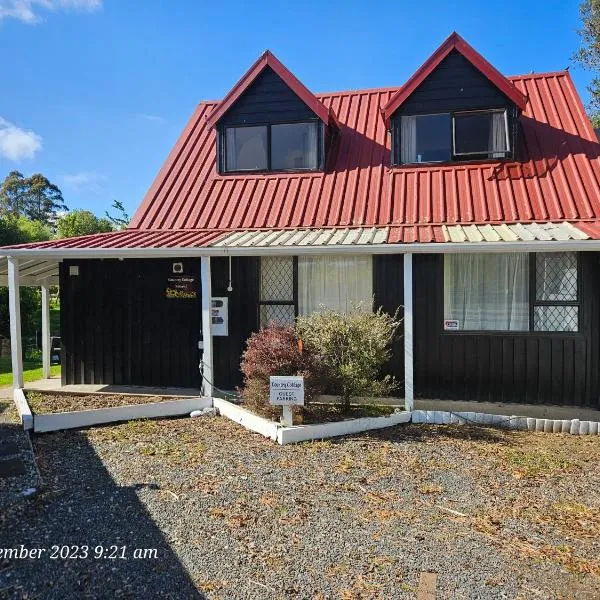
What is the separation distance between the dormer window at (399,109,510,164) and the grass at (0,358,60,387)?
9.59 meters

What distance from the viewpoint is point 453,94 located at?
35.0 ft

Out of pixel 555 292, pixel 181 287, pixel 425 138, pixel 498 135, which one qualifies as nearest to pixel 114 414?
pixel 181 287

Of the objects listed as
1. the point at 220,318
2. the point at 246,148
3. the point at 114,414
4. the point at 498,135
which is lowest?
the point at 114,414

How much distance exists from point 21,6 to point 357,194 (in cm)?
878

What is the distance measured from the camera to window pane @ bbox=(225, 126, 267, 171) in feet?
37.8

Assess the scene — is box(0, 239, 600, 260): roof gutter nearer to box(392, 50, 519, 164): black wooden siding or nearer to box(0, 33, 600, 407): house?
box(0, 33, 600, 407): house

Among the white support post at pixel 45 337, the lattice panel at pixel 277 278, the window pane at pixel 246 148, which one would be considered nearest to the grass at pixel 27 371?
the white support post at pixel 45 337

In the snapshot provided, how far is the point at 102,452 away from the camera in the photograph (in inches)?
249

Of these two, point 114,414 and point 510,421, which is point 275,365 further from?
point 510,421

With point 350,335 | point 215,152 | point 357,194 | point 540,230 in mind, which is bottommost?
point 350,335

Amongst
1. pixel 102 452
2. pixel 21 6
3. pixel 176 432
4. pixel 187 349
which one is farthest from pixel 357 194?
pixel 21 6

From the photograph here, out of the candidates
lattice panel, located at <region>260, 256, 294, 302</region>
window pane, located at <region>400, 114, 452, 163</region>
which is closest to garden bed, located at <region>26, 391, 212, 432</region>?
lattice panel, located at <region>260, 256, 294, 302</region>

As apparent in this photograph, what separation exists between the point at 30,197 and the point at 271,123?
6513 cm

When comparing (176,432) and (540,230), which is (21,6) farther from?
(540,230)
